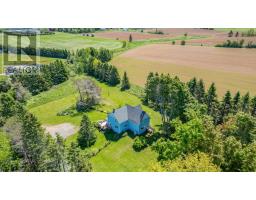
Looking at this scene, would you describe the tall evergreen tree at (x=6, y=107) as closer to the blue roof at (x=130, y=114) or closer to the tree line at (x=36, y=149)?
the tree line at (x=36, y=149)

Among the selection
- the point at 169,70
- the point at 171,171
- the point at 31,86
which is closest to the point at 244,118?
the point at 171,171

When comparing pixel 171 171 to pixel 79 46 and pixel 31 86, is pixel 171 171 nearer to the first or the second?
pixel 31 86

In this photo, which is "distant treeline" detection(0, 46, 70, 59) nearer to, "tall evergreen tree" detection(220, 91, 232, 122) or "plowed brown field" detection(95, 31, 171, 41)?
"plowed brown field" detection(95, 31, 171, 41)

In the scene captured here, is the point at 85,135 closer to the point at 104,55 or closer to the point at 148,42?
the point at 104,55

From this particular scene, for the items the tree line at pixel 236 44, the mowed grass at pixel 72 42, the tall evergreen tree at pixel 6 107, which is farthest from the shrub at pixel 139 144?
the mowed grass at pixel 72 42

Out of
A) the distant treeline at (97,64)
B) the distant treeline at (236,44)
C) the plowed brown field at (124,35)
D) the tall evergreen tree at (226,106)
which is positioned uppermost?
the plowed brown field at (124,35)

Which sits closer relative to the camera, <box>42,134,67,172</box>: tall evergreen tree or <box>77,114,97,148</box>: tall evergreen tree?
<box>42,134,67,172</box>: tall evergreen tree

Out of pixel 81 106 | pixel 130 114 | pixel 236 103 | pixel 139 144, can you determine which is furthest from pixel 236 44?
pixel 139 144

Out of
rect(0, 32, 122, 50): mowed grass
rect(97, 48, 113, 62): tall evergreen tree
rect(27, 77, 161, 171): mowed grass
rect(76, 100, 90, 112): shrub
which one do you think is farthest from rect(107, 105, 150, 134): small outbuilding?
rect(0, 32, 122, 50): mowed grass
